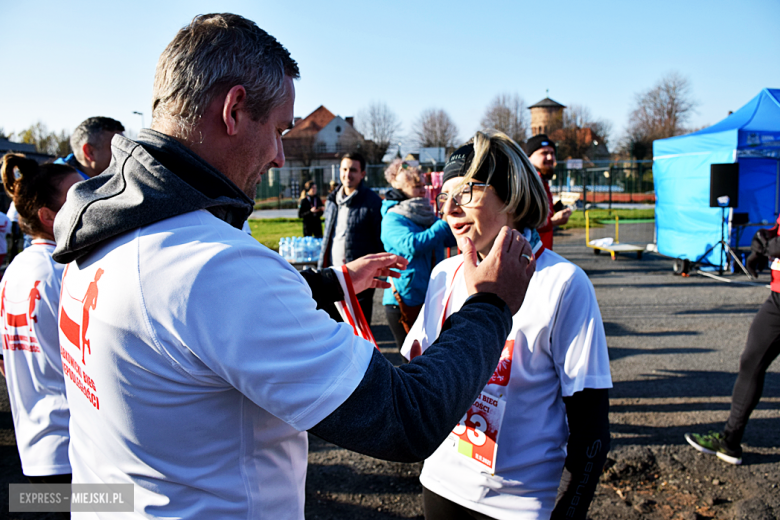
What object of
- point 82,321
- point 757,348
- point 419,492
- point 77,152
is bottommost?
point 419,492

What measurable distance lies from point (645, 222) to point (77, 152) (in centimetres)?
2107

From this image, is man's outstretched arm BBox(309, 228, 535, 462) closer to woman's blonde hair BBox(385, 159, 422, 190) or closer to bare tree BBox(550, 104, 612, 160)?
woman's blonde hair BBox(385, 159, 422, 190)

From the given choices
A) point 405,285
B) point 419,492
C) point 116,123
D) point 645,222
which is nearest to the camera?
point 419,492

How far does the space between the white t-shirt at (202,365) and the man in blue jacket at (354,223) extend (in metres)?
4.14

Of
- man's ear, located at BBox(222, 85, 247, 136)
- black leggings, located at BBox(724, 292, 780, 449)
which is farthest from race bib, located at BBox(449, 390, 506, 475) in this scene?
black leggings, located at BBox(724, 292, 780, 449)

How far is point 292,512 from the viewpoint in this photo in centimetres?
119

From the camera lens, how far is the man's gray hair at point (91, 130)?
4.00 meters

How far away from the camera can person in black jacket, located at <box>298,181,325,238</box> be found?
42.4 ft

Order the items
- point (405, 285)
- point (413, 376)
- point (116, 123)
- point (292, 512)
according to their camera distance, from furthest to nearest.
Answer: point (405, 285) → point (116, 123) → point (292, 512) → point (413, 376)

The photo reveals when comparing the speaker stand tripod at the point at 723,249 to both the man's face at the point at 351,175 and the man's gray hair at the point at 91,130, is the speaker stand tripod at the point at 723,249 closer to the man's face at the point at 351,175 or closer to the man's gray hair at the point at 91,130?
the man's face at the point at 351,175

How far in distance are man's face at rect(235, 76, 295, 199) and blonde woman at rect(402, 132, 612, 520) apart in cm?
98

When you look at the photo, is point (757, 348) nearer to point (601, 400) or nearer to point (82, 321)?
point (601, 400)

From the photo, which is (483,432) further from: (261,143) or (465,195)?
(261,143)

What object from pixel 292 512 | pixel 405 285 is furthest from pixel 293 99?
pixel 405 285
